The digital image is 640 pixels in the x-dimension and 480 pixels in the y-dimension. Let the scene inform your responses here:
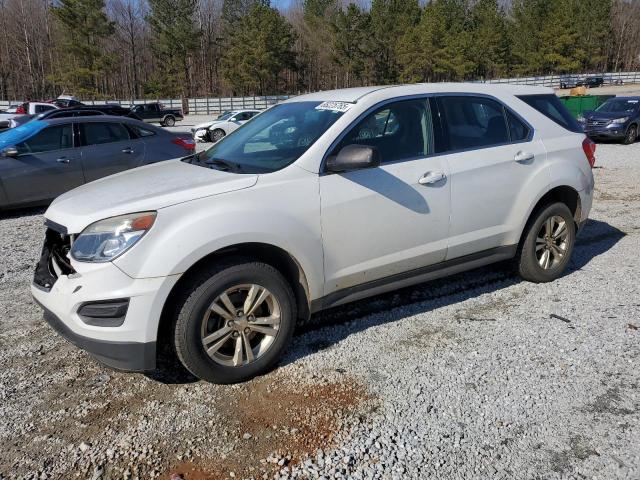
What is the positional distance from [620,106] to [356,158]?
59.4 feet

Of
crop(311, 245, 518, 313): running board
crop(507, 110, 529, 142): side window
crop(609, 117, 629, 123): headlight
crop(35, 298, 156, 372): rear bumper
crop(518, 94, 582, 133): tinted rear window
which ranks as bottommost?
crop(35, 298, 156, 372): rear bumper

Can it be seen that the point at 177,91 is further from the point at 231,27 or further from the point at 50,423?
the point at 50,423

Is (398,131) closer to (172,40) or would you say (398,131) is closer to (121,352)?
(121,352)

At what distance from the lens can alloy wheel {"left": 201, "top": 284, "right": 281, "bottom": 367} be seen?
321 cm

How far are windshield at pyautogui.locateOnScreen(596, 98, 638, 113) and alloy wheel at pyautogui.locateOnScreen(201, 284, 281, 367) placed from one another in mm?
18137

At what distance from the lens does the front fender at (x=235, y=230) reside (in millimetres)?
2951

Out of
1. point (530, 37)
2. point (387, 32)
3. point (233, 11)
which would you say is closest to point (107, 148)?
point (387, 32)

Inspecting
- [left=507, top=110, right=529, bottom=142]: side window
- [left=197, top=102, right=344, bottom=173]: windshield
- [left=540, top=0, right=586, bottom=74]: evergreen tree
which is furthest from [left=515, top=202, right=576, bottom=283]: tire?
[left=540, top=0, right=586, bottom=74]: evergreen tree

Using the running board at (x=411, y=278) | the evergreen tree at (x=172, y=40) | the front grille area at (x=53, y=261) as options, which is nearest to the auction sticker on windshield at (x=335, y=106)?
the running board at (x=411, y=278)

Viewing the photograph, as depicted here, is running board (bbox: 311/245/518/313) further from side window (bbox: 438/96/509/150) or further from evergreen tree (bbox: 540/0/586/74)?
evergreen tree (bbox: 540/0/586/74)

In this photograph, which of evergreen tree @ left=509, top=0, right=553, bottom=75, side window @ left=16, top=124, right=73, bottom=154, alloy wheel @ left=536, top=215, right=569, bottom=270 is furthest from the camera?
evergreen tree @ left=509, top=0, right=553, bottom=75

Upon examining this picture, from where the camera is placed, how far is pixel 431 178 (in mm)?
3902

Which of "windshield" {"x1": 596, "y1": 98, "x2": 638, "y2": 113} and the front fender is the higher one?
"windshield" {"x1": 596, "y1": 98, "x2": 638, "y2": 113}

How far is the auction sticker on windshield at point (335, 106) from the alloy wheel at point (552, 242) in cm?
224
